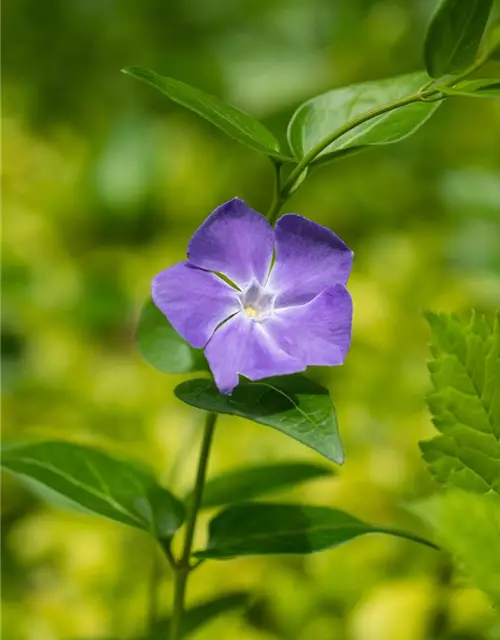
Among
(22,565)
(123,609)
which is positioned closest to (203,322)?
(123,609)

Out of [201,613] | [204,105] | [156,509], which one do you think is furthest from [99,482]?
[204,105]

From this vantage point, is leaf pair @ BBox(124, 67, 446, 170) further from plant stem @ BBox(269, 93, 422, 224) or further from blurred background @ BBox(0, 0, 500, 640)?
blurred background @ BBox(0, 0, 500, 640)

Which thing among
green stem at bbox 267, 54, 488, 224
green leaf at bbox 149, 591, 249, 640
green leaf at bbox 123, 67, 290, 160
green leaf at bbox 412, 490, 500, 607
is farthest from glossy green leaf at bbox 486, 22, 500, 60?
green leaf at bbox 149, 591, 249, 640

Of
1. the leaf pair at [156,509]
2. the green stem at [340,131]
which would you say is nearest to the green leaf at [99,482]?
the leaf pair at [156,509]

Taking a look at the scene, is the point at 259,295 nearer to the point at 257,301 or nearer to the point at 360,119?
the point at 257,301

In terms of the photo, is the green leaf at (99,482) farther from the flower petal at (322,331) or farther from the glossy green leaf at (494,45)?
the glossy green leaf at (494,45)
